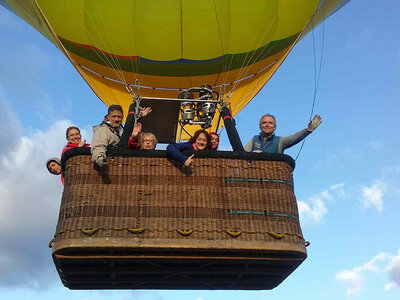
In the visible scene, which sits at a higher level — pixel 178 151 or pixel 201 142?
pixel 201 142

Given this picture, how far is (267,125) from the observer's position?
13.0 ft

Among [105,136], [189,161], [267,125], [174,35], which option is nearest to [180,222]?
[189,161]

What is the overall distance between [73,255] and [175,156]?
881mm

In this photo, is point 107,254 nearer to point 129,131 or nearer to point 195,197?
point 195,197

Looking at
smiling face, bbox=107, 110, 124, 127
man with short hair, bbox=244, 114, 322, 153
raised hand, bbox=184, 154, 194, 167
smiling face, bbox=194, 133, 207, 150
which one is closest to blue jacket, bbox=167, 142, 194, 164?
raised hand, bbox=184, 154, 194, 167

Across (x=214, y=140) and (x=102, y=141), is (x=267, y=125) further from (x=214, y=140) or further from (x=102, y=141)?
(x=102, y=141)

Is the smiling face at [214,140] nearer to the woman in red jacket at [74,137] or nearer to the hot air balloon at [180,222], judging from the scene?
the hot air balloon at [180,222]

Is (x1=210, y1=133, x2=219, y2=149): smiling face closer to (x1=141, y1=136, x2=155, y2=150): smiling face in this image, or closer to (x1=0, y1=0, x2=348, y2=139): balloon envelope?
(x1=141, y1=136, x2=155, y2=150): smiling face

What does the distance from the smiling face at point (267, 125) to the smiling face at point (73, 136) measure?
4.74 ft

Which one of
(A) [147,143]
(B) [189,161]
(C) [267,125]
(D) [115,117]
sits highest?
(C) [267,125]

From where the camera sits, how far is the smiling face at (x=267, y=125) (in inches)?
156

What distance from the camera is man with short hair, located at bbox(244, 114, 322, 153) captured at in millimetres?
3930

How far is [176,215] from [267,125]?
1.22 meters

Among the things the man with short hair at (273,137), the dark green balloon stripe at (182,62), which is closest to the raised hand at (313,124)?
the man with short hair at (273,137)
